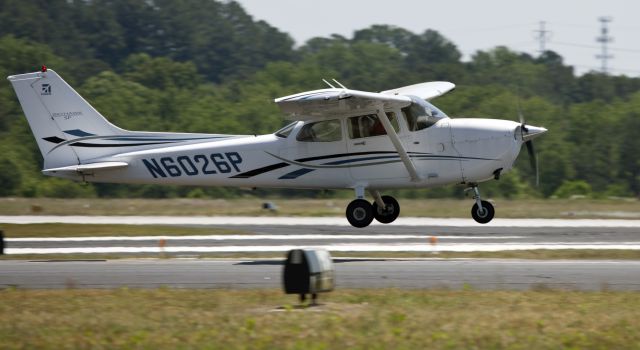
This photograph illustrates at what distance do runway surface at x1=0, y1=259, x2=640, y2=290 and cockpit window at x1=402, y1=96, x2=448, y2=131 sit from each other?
2.85m

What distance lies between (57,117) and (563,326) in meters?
13.4

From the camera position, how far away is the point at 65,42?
11638 cm

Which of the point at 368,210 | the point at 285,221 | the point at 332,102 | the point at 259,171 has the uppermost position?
the point at 332,102

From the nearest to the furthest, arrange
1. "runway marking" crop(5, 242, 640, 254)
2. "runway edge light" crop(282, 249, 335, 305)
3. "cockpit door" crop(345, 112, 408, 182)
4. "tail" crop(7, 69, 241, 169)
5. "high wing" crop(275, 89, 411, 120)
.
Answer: "runway edge light" crop(282, 249, 335, 305) < "high wing" crop(275, 89, 411, 120) < "cockpit door" crop(345, 112, 408, 182) < "tail" crop(7, 69, 241, 169) < "runway marking" crop(5, 242, 640, 254)

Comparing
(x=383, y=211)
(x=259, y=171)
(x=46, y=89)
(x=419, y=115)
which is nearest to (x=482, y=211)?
(x=383, y=211)

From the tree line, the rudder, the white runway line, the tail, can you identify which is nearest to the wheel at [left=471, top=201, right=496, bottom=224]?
the tail

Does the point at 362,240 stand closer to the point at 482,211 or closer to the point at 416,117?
the point at 482,211

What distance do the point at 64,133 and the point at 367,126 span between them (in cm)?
680

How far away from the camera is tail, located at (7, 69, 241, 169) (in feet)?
72.9

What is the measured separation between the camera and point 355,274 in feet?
61.5

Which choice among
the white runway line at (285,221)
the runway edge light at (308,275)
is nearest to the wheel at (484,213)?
the runway edge light at (308,275)

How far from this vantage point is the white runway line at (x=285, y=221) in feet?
108

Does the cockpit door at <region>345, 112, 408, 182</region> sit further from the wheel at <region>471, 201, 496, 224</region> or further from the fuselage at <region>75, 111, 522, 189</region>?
the wheel at <region>471, 201, 496, 224</region>

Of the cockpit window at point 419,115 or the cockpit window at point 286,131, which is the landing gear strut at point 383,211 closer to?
the cockpit window at point 419,115
